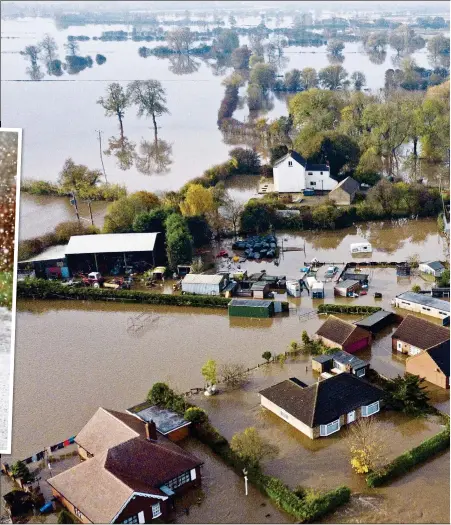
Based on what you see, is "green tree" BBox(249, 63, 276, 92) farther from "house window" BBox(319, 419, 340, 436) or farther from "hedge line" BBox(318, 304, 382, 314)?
"house window" BBox(319, 419, 340, 436)

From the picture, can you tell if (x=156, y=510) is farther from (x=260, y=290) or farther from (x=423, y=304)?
(x=423, y=304)

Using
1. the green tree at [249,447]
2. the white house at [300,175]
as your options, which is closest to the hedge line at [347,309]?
the green tree at [249,447]

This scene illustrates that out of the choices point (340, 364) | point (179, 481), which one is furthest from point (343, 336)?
point (179, 481)

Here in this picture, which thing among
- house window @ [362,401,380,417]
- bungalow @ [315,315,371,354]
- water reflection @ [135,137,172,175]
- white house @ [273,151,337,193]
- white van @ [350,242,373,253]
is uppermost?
water reflection @ [135,137,172,175]

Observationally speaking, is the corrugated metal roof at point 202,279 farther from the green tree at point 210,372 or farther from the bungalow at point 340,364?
the green tree at point 210,372

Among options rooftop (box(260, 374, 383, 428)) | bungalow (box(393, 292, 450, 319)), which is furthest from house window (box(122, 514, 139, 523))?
bungalow (box(393, 292, 450, 319))
